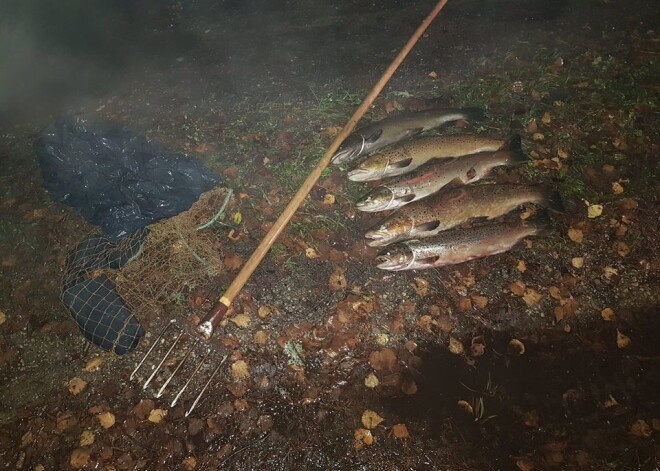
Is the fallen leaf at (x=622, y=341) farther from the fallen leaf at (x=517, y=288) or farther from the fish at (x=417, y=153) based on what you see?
the fish at (x=417, y=153)

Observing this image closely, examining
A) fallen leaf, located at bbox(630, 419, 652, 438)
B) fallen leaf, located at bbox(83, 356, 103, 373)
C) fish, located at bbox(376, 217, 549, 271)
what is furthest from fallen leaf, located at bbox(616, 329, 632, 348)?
fallen leaf, located at bbox(83, 356, 103, 373)

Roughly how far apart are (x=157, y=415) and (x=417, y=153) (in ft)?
13.7

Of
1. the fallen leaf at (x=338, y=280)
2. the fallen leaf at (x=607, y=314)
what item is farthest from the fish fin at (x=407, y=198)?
the fallen leaf at (x=607, y=314)

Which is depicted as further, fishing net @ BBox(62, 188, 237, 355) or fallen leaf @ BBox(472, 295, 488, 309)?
fallen leaf @ BBox(472, 295, 488, 309)

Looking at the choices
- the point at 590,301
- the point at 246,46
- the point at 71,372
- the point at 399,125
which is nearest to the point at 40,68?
the point at 246,46

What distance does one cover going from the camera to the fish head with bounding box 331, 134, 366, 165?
4.73m

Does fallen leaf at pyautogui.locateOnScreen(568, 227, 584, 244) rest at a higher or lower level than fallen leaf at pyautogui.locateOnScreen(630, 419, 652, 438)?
higher

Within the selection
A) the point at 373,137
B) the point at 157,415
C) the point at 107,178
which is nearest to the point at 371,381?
the point at 157,415

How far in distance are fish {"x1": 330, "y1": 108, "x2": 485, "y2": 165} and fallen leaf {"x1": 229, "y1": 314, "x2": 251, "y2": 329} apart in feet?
7.85

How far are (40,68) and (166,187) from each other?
19.7 feet

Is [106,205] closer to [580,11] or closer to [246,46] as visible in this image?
[246,46]

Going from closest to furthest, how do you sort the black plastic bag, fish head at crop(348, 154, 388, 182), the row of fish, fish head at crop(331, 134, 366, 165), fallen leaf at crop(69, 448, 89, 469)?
fallen leaf at crop(69, 448, 89, 469), the row of fish, the black plastic bag, fish head at crop(348, 154, 388, 182), fish head at crop(331, 134, 366, 165)

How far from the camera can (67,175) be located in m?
4.12

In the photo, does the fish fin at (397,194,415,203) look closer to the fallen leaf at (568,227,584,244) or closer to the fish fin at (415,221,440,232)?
the fish fin at (415,221,440,232)
